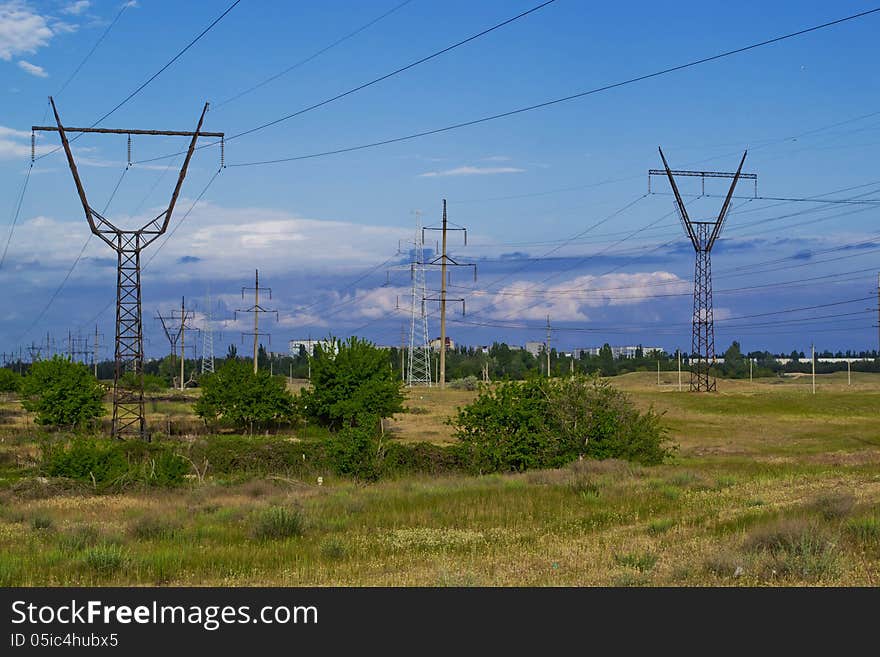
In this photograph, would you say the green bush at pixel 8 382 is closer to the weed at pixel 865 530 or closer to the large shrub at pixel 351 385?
the large shrub at pixel 351 385

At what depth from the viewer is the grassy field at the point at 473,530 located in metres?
13.3

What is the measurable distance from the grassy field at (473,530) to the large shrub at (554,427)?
3.80 m

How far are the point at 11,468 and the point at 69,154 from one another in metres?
15.7

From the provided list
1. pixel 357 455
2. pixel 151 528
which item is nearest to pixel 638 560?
pixel 151 528

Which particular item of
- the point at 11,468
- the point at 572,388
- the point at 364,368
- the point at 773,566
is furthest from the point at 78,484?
the point at 364,368

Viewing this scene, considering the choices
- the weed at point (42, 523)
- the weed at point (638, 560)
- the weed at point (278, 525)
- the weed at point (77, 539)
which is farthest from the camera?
the weed at point (42, 523)

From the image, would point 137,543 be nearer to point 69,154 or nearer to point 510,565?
point 510,565

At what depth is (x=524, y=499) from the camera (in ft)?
79.6

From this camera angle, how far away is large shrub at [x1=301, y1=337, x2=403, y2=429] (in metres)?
61.8

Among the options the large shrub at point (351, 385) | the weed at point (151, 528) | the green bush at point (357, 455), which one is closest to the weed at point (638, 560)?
the weed at point (151, 528)

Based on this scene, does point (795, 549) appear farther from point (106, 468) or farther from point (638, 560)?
point (106, 468)

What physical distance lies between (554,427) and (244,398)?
1411 inches

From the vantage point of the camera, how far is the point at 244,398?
67000mm

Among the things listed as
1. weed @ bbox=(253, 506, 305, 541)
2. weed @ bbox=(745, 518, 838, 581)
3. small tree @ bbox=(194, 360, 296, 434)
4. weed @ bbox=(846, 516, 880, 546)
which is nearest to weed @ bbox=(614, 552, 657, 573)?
weed @ bbox=(745, 518, 838, 581)
